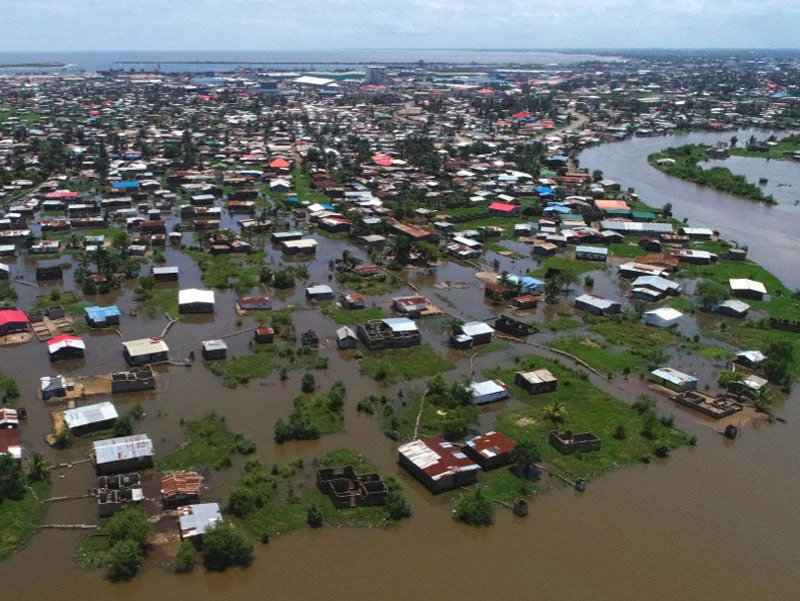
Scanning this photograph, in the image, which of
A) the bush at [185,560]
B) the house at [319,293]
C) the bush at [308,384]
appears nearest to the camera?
the bush at [185,560]

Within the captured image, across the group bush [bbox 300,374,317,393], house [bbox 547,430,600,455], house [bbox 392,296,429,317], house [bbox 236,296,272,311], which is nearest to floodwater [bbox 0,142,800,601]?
bush [bbox 300,374,317,393]

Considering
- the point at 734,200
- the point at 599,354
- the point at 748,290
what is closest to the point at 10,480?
the point at 599,354

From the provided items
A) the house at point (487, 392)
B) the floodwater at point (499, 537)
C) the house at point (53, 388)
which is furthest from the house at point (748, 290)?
the house at point (53, 388)

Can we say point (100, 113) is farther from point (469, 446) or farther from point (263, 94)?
point (469, 446)

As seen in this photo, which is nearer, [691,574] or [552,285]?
[691,574]

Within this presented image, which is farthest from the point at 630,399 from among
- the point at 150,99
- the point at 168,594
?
the point at 150,99

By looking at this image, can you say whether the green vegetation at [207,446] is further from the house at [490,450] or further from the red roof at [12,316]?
the red roof at [12,316]

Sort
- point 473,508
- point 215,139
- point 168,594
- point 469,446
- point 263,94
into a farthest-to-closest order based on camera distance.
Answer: point 263,94
point 215,139
point 469,446
point 473,508
point 168,594
